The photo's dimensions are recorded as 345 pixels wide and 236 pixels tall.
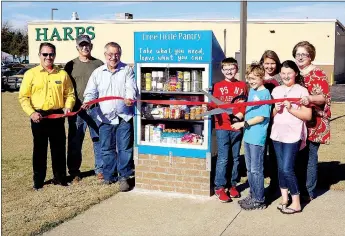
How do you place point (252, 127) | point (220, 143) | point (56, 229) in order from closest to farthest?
1. point (56, 229)
2. point (252, 127)
3. point (220, 143)

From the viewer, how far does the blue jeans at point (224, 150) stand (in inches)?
220

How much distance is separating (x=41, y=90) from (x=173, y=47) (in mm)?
1745

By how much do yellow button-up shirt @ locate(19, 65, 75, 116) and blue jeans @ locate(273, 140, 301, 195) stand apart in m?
2.79

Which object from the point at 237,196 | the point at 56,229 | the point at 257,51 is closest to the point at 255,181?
the point at 237,196

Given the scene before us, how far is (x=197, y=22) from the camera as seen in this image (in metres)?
34.6

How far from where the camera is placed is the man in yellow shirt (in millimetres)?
5961

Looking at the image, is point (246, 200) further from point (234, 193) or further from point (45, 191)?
point (45, 191)

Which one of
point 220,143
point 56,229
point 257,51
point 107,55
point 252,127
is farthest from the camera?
point 257,51

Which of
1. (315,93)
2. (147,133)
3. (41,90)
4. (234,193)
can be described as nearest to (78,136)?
(41,90)

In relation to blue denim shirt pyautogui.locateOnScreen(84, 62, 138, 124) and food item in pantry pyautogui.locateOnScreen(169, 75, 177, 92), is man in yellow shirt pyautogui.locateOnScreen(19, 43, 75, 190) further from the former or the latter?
food item in pantry pyautogui.locateOnScreen(169, 75, 177, 92)

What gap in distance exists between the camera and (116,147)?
21.3 ft

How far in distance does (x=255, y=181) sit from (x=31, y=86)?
2.99 m

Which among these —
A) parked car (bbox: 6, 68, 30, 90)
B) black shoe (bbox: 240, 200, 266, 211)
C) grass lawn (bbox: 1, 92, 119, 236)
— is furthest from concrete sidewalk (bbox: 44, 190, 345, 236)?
parked car (bbox: 6, 68, 30, 90)

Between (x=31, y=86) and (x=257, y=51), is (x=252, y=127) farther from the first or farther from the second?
(x=257, y=51)
